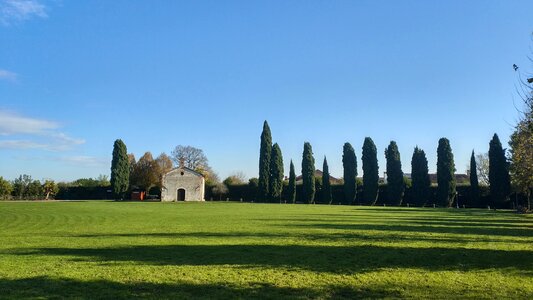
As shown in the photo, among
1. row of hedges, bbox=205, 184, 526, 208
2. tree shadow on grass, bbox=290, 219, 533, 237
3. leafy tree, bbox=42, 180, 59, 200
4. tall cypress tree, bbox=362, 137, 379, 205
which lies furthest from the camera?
leafy tree, bbox=42, 180, 59, 200

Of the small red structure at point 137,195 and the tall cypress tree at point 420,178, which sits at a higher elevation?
the tall cypress tree at point 420,178

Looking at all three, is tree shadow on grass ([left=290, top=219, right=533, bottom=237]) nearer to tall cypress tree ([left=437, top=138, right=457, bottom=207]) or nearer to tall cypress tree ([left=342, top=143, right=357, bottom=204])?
tall cypress tree ([left=437, top=138, right=457, bottom=207])

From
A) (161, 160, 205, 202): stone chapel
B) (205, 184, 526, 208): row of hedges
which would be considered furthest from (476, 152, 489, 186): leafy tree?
(161, 160, 205, 202): stone chapel

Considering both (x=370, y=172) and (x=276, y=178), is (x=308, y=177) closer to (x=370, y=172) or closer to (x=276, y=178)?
(x=276, y=178)

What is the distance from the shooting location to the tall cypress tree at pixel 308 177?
6825cm

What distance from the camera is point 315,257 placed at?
10.3m

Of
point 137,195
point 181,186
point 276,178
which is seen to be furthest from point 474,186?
point 137,195

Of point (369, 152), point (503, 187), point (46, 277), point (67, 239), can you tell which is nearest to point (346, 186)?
point (369, 152)

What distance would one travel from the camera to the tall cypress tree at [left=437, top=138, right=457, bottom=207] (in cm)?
5925

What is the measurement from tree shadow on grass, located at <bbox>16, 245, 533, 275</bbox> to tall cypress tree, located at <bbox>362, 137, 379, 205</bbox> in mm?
53611

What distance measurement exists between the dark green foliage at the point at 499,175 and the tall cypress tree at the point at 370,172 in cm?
1583

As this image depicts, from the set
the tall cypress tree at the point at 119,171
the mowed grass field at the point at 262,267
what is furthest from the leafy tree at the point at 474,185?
the tall cypress tree at the point at 119,171

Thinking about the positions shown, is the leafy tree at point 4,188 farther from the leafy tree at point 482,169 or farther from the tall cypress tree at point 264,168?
the leafy tree at point 482,169

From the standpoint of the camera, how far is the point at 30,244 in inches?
488
